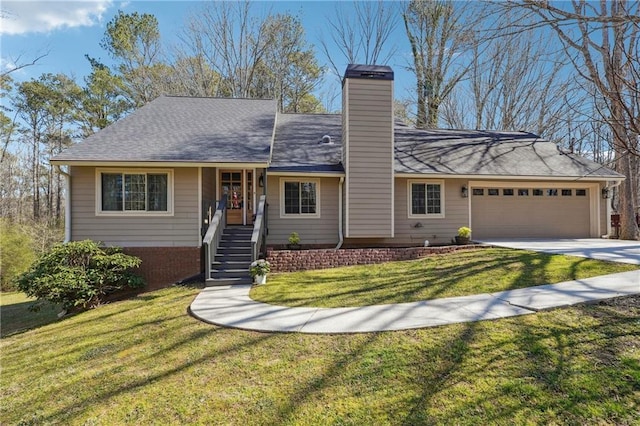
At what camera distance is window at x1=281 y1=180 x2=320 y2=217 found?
10.6m

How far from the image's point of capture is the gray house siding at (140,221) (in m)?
9.07

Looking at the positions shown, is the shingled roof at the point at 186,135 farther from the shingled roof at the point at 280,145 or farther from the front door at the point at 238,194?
the front door at the point at 238,194

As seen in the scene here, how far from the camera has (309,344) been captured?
159 inches

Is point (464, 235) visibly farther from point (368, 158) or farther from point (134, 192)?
point (134, 192)

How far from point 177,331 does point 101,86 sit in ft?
74.7

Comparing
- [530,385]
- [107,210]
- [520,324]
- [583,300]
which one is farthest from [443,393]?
[107,210]

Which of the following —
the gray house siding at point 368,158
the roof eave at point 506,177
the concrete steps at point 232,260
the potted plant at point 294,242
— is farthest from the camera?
the roof eave at point 506,177

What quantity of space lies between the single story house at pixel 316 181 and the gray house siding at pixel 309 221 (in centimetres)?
3

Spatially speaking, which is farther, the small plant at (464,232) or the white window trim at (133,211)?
the small plant at (464,232)

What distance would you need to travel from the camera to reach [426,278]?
6.88 meters

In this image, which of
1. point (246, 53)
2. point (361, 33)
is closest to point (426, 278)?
point (361, 33)

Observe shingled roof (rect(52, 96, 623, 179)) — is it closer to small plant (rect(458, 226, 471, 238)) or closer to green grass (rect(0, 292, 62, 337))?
small plant (rect(458, 226, 471, 238))

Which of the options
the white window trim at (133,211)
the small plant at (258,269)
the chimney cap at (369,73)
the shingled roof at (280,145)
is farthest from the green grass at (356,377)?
the chimney cap at (369,73)

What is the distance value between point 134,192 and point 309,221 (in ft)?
16.6
